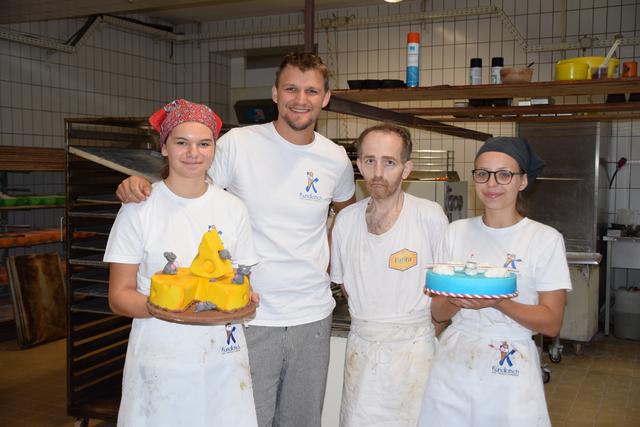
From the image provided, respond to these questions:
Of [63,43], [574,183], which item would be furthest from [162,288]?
[63,43]

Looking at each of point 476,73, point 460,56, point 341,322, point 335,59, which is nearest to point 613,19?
point 460,56

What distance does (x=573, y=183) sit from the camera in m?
5.73

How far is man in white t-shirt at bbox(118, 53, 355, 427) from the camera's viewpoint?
218cm

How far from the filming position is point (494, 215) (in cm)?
192

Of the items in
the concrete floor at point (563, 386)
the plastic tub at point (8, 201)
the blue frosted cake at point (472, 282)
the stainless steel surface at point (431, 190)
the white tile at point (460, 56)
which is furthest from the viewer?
the white tile at point (460, 56)

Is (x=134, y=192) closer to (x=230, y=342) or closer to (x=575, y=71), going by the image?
(x=230, y=342)

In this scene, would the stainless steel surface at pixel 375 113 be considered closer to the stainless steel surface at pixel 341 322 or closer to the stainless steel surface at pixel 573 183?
the stainless steel surface at pixel 341 322

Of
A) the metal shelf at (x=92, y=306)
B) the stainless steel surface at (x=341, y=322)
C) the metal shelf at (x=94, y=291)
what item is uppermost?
the metal shelf at (x=94, y=291)

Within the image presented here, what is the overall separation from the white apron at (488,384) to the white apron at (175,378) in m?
0.63

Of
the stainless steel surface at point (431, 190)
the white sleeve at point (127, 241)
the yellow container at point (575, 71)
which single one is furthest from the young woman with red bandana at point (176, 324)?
the stainless steel surface at point (431, 190)

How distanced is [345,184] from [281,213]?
369mm

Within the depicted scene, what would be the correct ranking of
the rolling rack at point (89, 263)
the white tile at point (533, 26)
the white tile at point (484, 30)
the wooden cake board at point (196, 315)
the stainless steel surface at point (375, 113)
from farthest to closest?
the white tile at point (484, 30) → the white tile at point (533, 26) → the rolling rack at point (89, 263) → the stainless steel surface at point (375, 113) → the wooden cake board at point (196, 315)

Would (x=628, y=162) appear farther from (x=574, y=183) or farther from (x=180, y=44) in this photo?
(x=180, y=44)

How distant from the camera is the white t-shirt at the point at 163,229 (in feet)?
5.82
